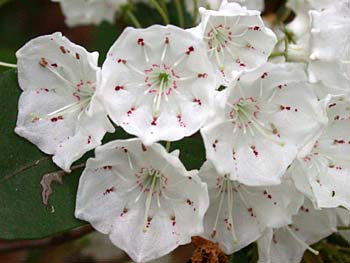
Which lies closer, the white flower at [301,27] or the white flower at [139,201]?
the white flower at [139,201]

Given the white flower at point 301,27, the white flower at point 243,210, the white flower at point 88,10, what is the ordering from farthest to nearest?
1. the white flower at point 88,10
2. the white flower at point 301,27
3. the white flower at point 243,210

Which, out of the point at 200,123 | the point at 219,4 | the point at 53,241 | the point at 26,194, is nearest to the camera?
the point at 200,123

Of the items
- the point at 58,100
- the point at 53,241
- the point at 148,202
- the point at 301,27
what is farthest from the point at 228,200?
the point at 53,241

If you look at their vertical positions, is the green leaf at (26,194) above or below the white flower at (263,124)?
below

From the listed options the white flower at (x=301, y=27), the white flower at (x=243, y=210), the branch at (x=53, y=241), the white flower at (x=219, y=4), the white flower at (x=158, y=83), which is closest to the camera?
the white flower at (x=158, y=83)

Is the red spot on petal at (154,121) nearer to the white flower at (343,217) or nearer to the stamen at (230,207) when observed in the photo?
the stamen at (230,207)

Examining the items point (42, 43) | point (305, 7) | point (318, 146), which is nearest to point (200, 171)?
point (318, 146)

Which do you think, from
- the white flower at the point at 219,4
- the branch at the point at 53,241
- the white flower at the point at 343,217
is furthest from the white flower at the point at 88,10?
the white flower at the point at 343,217

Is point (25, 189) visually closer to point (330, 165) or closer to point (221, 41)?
point (221, 41)
